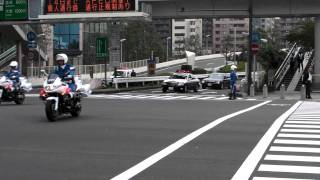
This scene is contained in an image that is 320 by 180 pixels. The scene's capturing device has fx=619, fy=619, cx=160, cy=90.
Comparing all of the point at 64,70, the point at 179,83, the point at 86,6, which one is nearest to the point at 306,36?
the point at 179,83

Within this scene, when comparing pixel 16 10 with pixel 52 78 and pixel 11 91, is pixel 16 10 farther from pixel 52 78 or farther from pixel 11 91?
pixel 52 78

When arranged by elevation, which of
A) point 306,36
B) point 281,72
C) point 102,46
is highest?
point 306,36

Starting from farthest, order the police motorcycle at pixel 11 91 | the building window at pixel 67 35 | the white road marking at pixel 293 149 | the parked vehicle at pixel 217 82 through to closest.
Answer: the building window at pixel 67 35, the parked vehicle at pixel 217 82, the police motorcycle at pixel 11 91, the white road marking at pixel 293 149

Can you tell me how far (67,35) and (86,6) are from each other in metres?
51.7

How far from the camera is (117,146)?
1170 centimetres

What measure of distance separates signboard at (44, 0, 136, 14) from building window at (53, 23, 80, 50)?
160 feet

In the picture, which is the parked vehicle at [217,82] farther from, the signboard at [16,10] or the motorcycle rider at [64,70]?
the motorcycle rider at [64,70]

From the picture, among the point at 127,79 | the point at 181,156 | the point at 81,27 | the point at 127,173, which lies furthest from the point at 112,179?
the point at 81,27

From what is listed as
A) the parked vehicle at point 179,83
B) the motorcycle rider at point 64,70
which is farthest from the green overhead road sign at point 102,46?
the motorcycle rider at point 64,70

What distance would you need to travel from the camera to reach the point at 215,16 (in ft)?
151

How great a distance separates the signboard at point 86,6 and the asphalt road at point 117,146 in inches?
958

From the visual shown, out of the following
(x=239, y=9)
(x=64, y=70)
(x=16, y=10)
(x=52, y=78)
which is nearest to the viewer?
(x=52, y=78)

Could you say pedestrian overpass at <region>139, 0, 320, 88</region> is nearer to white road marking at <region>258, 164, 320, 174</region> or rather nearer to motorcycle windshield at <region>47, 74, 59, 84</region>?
motorcycle windshield at <region>47, 74, 59, 84</region>

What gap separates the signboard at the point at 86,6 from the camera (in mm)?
41969
